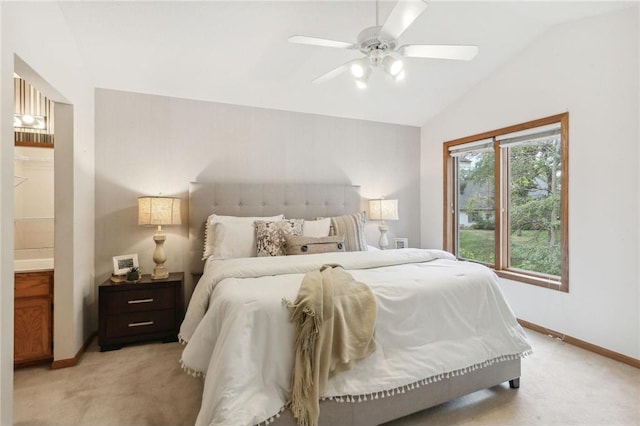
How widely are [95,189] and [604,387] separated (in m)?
4.34

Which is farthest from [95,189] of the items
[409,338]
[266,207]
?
[409,338]

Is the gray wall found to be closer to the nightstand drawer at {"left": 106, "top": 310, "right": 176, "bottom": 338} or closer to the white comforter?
the nightstand drawer at {"left": 106, "top": 310, "right": 176, "bottom": 338}

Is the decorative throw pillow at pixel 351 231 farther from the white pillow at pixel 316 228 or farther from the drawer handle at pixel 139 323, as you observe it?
the drawer handle at pixel 139 323

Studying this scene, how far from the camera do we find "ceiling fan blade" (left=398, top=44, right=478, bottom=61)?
2057 mm

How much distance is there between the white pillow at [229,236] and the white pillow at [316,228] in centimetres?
52

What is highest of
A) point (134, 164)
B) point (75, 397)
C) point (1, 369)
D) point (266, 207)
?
point (134, 164)

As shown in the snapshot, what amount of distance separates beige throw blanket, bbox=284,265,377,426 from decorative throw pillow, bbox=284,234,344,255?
1.10m

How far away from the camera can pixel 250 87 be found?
131 inches

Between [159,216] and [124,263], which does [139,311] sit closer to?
[124,263]

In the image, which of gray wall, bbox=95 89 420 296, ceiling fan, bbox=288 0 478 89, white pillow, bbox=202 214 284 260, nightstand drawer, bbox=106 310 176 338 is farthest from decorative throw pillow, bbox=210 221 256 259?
ceiling fan, bbox=288 0 478 89

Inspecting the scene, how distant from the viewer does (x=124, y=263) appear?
3004mm

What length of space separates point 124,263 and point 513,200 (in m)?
4.00

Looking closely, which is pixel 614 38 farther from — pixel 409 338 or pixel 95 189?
pixel 95 189

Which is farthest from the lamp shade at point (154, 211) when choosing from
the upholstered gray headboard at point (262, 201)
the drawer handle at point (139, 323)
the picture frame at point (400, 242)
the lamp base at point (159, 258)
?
the picture frame at point (400, 242)
